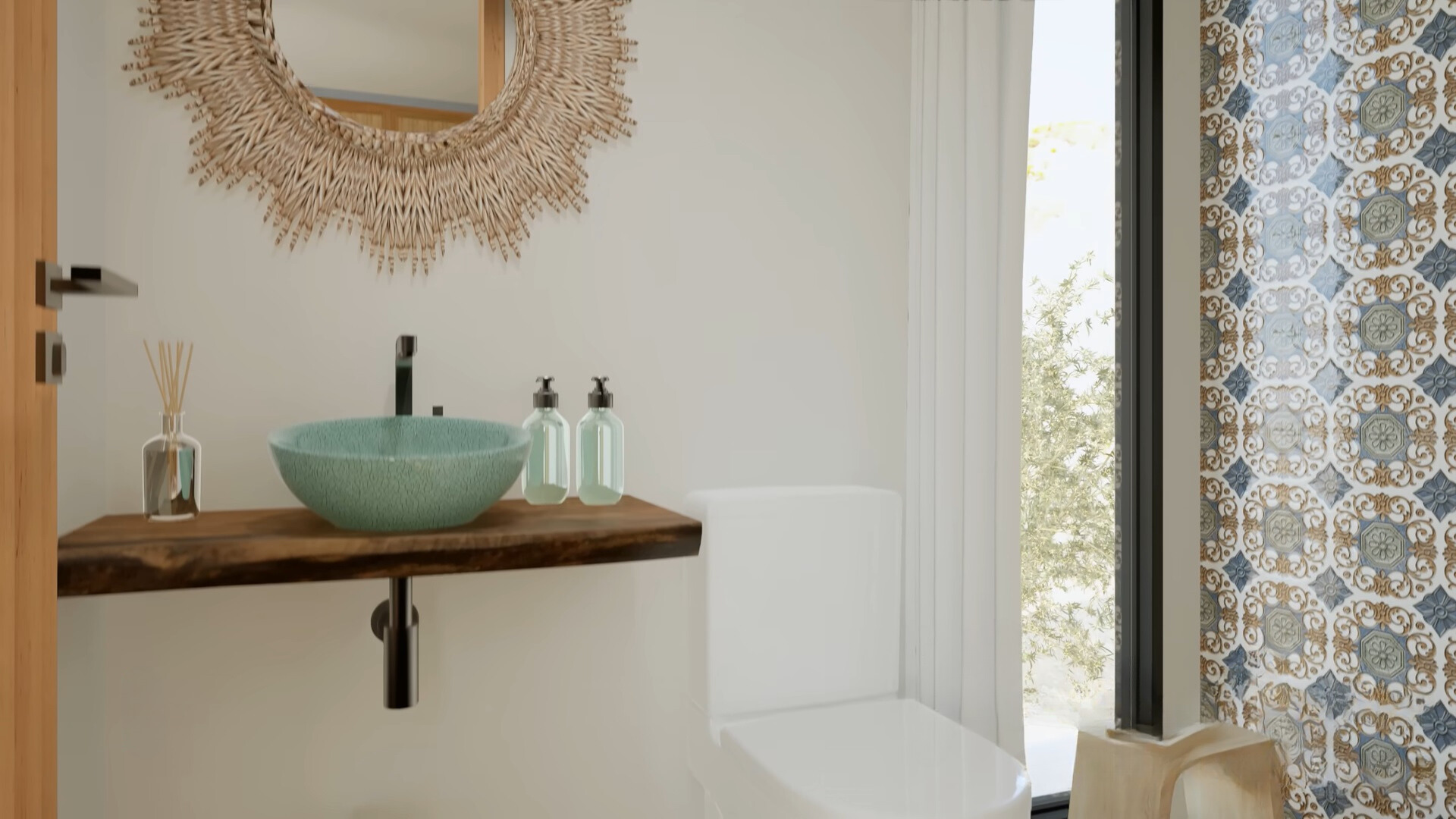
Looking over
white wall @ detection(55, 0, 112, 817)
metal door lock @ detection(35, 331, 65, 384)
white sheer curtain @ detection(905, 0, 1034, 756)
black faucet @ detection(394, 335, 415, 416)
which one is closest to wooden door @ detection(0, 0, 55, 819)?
metal door lock @ detection(35, 331, 65, 384)

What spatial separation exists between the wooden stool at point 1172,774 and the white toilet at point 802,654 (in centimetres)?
53

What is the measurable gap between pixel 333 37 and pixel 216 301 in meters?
0.51

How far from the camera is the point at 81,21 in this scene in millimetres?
1285

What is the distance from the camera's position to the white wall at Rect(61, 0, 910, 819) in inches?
56.6

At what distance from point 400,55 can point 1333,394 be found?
202 centimetres

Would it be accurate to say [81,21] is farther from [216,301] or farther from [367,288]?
[367,288]

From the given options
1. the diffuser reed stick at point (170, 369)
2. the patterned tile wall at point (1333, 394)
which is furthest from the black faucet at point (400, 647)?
the patterned tile wall at point (1333, 394)

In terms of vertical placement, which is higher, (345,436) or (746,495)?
(345,436)

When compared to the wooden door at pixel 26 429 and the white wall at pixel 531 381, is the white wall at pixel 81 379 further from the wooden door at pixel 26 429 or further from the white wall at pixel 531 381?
the wooden door at pixel 26 429

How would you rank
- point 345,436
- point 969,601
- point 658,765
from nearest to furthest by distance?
1. point 345,436
2. point 658,765
3. point 969,601

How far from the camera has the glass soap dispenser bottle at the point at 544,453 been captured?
60.7 inches

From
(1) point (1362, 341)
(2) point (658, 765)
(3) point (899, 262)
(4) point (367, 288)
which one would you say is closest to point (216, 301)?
(4) point (367, 288)

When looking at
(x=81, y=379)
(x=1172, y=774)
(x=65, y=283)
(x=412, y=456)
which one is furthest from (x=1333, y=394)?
(x=81, y=379)

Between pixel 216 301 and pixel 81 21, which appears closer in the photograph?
pixel 81 21
